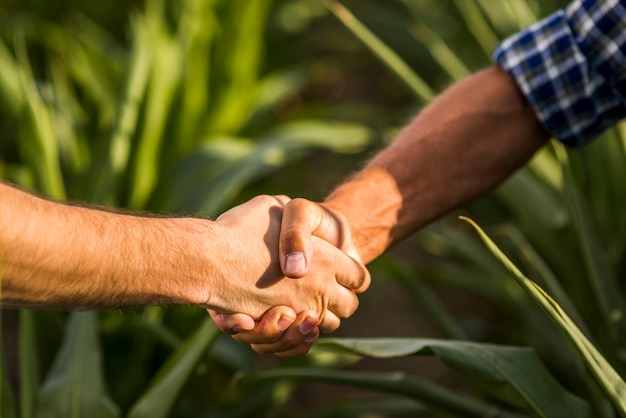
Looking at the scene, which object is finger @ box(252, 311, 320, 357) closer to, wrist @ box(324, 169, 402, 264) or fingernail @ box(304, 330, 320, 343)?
fingernail @ box(304, 330, 320, 343)

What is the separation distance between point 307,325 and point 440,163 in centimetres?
30

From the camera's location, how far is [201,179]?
1765mm

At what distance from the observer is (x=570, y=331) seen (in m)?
0.90

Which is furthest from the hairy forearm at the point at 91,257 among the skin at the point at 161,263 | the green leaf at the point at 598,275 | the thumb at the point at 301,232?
the green leaf at the point at 598,275

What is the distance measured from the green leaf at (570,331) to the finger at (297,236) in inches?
9.4

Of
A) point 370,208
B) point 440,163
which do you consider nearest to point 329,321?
point 370,208

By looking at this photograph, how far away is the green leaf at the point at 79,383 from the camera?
3.90 feet

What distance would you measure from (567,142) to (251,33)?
131cm

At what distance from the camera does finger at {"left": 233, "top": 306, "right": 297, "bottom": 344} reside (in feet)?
3.68

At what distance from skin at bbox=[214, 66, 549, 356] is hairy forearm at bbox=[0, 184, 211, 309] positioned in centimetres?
25

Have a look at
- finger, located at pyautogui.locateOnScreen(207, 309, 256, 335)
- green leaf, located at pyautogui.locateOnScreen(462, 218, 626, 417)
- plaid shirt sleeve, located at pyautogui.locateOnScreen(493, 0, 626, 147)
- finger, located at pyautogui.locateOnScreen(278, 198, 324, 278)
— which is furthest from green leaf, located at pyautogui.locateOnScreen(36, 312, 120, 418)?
plaid shirt sleeve, located at pyautogui.locateOnScreen(493, 0, 626, 147)

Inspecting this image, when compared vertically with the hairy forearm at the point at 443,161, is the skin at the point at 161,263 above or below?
above

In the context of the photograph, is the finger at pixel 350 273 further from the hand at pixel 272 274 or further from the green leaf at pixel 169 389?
the green leaf at pixel 169 389

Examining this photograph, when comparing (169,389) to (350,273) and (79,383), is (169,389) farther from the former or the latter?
(350,273)
